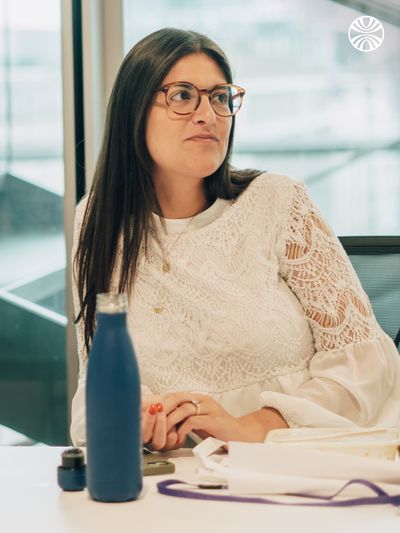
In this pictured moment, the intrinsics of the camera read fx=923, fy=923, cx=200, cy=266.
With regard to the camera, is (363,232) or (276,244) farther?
(363,232)

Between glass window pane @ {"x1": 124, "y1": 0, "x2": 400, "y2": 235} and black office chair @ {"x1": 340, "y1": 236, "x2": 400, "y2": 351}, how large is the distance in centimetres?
85

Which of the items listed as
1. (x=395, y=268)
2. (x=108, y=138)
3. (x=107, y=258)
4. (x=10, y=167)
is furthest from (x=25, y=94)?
(x=395, y=268)

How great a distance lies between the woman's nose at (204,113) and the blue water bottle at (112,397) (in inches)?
29.8

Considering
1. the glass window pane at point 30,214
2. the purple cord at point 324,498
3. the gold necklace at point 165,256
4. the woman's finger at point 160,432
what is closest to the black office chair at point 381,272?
the gold necklace at point 165,256

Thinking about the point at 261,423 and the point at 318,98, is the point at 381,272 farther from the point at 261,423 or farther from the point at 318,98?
the point at 318,98

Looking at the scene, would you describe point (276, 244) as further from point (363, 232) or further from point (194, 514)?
point (363, 232)

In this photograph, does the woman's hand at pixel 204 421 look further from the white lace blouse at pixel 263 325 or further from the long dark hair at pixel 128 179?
the long dark hair at pixel 128 179

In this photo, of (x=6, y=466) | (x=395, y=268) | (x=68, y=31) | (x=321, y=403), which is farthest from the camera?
(x=68, y=31)

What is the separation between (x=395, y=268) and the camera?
2094 mm

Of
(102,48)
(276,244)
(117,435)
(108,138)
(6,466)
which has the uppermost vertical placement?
(102,48)

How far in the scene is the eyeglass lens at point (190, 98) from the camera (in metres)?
1.88

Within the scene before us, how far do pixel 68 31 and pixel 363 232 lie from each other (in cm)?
114

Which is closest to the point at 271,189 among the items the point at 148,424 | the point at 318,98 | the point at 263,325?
the point at 263,325

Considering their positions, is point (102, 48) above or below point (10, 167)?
above
